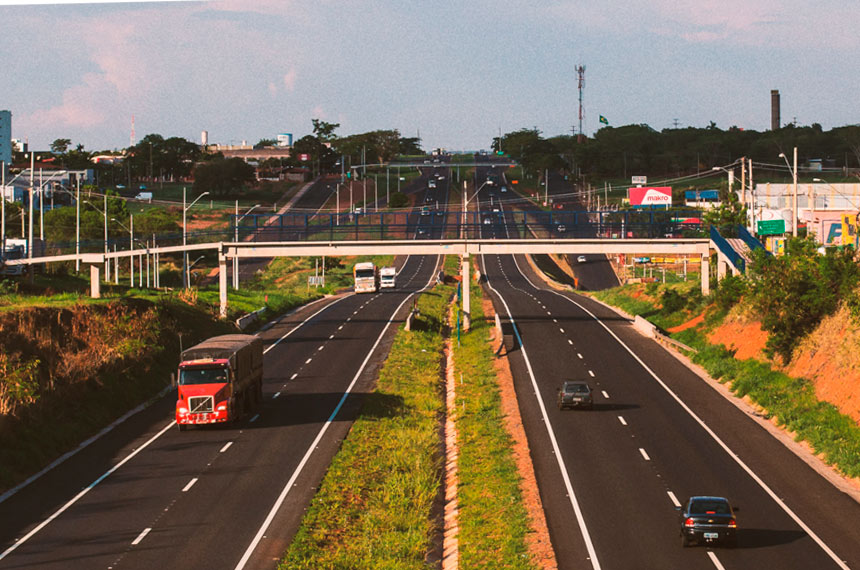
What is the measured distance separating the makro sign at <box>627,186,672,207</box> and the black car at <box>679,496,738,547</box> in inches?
5898

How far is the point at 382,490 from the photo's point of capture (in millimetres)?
37031

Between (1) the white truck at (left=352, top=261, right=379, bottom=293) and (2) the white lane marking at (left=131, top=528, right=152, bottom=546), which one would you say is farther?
(1) the white truck at (left=352, top=261, right=379, bottom=293)

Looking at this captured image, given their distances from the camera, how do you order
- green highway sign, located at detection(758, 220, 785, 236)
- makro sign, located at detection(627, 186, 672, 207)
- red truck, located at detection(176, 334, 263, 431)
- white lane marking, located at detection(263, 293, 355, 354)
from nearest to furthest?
red truck, located at detection(176, 334, 263, 431)
white lane marking, located at detection(263, 293, 355, 354)
green highway sign, located at detection(758, 220, 785, 236)
makro sign, located at detection(627, 186, 672, 207)

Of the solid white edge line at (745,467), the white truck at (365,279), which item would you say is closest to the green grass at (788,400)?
the solid white edge line at (745,467)

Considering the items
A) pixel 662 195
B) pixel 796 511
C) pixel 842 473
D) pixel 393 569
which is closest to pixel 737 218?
pixel 842 473

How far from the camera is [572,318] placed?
292 ft

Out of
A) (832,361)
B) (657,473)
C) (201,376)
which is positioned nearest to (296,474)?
(201,376)

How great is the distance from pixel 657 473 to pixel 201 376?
18.9 m

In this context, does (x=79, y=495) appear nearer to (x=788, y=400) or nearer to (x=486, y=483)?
(x=486, y=483)

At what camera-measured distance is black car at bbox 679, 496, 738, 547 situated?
94.9 ft

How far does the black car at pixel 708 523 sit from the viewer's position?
2892cm

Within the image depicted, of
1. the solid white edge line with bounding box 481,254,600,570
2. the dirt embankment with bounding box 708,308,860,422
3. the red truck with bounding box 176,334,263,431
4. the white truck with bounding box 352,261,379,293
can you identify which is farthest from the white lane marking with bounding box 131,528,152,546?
the white truck with bounding box 352,261,379,293

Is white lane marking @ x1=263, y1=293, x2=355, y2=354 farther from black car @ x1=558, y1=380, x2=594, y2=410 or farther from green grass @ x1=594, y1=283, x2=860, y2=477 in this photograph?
green grass @ x1=594, y1=283, x2=860, y2=477

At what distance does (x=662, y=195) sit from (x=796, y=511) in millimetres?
148632
